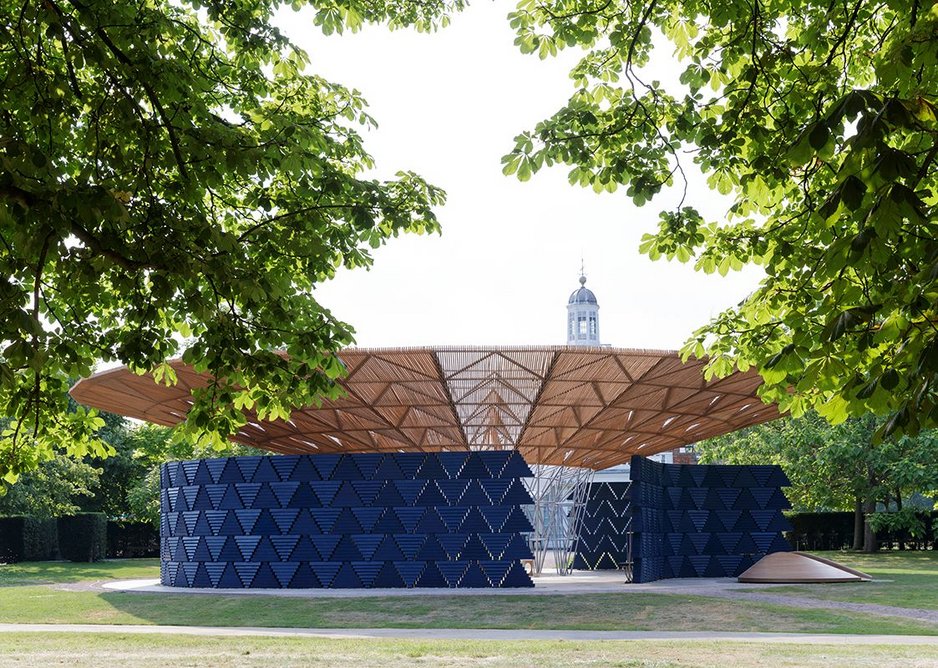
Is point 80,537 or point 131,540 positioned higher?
point 80,537

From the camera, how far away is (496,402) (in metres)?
27.0

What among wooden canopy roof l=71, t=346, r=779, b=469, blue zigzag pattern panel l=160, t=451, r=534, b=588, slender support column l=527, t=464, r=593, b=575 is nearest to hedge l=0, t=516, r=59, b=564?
wooden canopy roof l=71, t=346, r=779, b=469

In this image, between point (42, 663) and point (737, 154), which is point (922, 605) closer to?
point (737, 154)

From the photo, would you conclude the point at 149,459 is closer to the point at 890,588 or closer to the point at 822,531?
the point at 822,531

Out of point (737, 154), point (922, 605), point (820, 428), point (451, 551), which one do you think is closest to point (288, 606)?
point (451, 551)

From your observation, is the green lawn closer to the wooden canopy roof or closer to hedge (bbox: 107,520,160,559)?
the wooden canopy roof

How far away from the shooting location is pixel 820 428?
4525cm

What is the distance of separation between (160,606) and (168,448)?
30020mm

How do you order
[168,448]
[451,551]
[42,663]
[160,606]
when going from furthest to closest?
[168,448]
[451,551]
[160,606]
[42,663]

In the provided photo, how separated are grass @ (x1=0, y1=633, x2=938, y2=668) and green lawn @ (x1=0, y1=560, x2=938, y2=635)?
291cm

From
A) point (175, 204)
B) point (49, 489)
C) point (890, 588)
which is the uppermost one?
point (175, 204)

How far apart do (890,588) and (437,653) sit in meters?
16.4

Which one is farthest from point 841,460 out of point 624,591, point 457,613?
point 457,613

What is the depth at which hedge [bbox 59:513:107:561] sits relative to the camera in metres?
43.9
